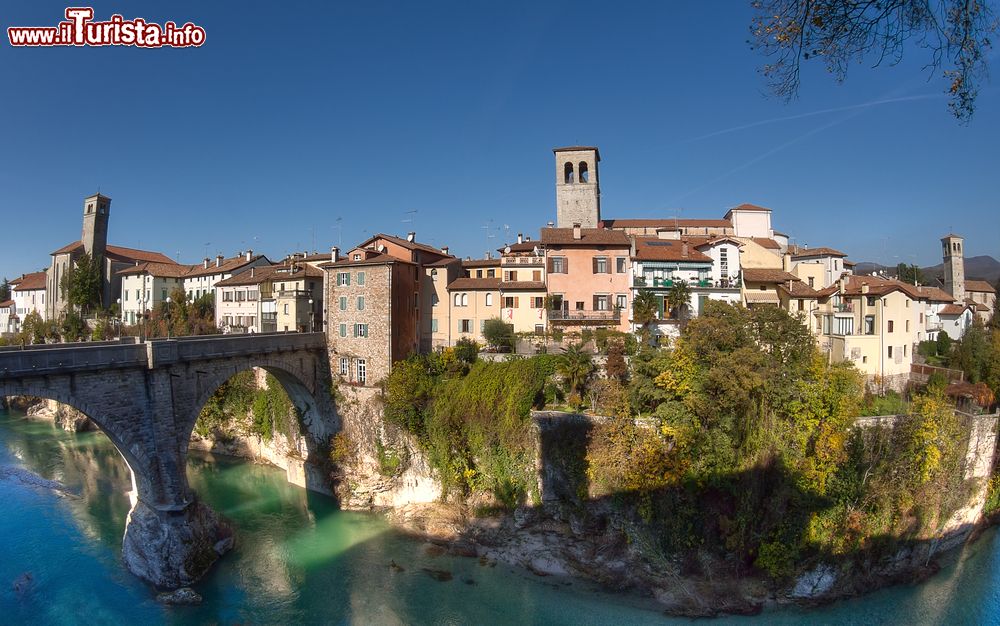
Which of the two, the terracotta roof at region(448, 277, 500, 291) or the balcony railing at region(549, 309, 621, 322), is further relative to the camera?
the terracotta roof at region(448, 277, 500, 291)

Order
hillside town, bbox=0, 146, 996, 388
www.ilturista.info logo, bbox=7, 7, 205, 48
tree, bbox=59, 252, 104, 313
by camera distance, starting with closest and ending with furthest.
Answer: www.ilturista.info logo, bbox=7, 7, 205, 48, hillside town, bbox=0, 146, 996, 388, tree, bbox=59, 252, 104, 313

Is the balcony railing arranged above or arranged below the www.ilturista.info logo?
below

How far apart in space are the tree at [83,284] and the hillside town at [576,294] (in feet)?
68.7

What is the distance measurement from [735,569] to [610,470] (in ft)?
19.9

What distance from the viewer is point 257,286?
144ft

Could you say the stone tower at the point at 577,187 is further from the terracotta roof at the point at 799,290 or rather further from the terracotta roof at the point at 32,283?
the terracotta roof at the point at 32,283

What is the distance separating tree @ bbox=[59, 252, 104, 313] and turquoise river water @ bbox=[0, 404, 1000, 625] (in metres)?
33.9

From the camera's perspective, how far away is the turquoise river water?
61.9 ft

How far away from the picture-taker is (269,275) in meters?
42.6

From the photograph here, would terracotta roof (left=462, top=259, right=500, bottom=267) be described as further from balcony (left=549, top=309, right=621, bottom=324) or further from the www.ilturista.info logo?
the www.ilturista.info logo

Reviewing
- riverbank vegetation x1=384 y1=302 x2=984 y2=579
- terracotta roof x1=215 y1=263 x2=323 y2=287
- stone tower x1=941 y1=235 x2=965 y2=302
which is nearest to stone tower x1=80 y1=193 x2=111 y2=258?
terracotta roof x1=215 y1=263 x2=323 y2=287

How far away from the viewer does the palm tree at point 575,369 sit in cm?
2609

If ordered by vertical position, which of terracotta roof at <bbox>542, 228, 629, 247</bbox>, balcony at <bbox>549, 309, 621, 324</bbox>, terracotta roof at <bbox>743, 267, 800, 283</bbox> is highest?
terracotta roof at <bbox>542, 228, 629, 247</bbox>

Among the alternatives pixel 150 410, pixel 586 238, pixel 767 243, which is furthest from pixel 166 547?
pixel 767 243
